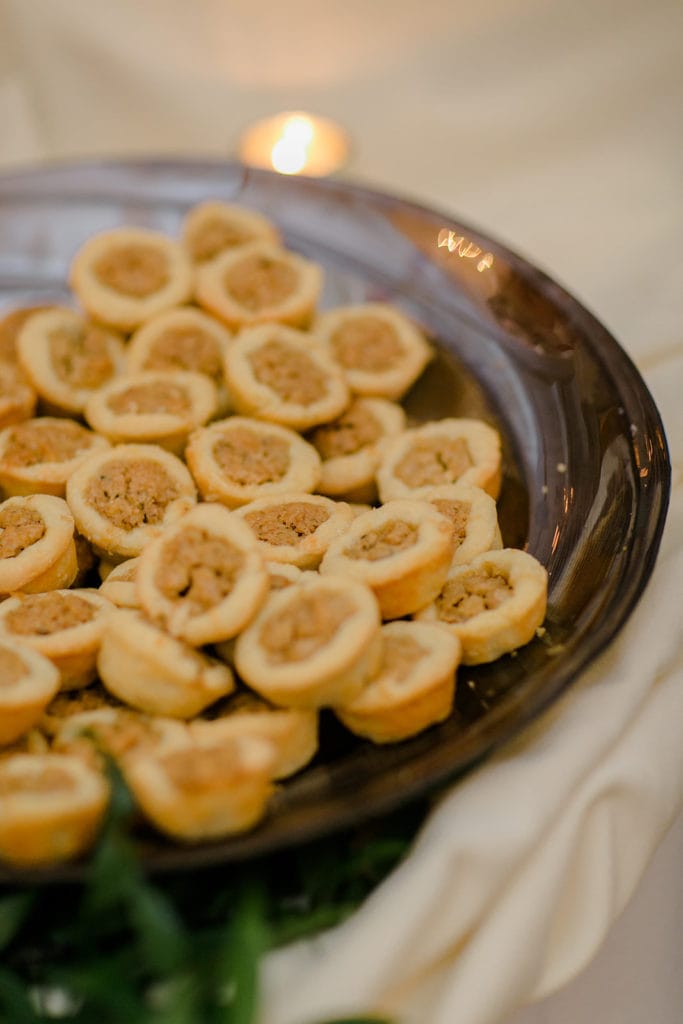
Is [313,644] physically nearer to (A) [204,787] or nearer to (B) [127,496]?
(A) [204,787]

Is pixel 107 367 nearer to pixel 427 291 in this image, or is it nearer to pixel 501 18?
pixel 427 291

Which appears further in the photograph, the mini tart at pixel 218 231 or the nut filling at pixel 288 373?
the mini tart at pixel 218 231

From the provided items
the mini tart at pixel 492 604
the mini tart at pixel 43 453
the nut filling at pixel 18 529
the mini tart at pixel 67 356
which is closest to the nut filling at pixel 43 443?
the mini tart at pixel 43 453

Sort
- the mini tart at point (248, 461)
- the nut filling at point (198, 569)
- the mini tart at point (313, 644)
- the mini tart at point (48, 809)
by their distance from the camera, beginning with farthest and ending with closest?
the mini tart at point (248, 461) → the nut filling at point (198, 569) → the mini tart at point (313, 644) → the mini tart at point (48, 809)

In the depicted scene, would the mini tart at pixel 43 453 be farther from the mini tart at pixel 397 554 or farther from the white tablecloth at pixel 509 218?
the white tablecloth at pixel 509 218

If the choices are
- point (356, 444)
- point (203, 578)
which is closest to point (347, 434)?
point (356, 444)

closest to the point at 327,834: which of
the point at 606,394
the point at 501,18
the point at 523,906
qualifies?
the point at 523,906
